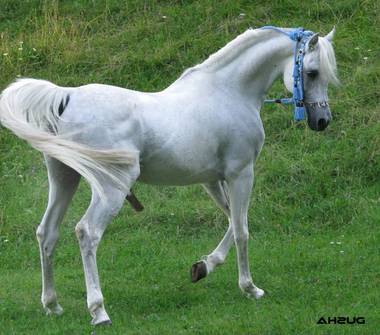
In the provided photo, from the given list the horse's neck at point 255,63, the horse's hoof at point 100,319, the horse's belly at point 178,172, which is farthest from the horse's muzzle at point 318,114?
the horse's hoof at point 100,319

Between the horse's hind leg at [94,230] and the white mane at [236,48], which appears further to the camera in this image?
the white mane at [236,48]

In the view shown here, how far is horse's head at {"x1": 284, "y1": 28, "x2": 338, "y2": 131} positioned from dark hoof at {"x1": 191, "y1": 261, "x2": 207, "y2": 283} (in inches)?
55.5

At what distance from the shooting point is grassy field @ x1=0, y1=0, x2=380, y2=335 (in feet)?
24.2

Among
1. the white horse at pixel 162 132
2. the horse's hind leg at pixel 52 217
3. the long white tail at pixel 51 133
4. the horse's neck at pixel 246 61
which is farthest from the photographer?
the horse's neck at pixel 246 61

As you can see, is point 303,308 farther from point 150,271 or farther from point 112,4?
point 112,4

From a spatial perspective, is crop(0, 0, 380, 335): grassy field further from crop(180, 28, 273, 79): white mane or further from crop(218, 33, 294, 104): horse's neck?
crop(180, 28, 273, 79): white mane

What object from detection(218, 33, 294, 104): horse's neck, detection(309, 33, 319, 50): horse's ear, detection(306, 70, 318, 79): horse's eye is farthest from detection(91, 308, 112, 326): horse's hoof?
detection(309, 33, 319, 50): horse's ear

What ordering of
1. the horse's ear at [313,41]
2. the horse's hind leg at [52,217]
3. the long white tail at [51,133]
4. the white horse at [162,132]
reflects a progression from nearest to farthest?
the long white tail at [51,133]
the white horse at [162,132]
the horse's hind leg at [52,217]
the horse's ear at [313,41]

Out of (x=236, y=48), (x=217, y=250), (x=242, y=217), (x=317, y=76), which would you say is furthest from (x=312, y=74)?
(x=217, y=250)

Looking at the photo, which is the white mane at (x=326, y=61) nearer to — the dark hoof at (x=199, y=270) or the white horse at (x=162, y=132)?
the white horse at (x=162, y=132)

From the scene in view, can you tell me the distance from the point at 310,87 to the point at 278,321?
74.8 inches

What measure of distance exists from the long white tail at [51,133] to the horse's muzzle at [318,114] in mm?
1630

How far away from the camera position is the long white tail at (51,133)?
6551mm

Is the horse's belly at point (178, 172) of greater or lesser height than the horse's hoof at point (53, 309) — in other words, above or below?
above
